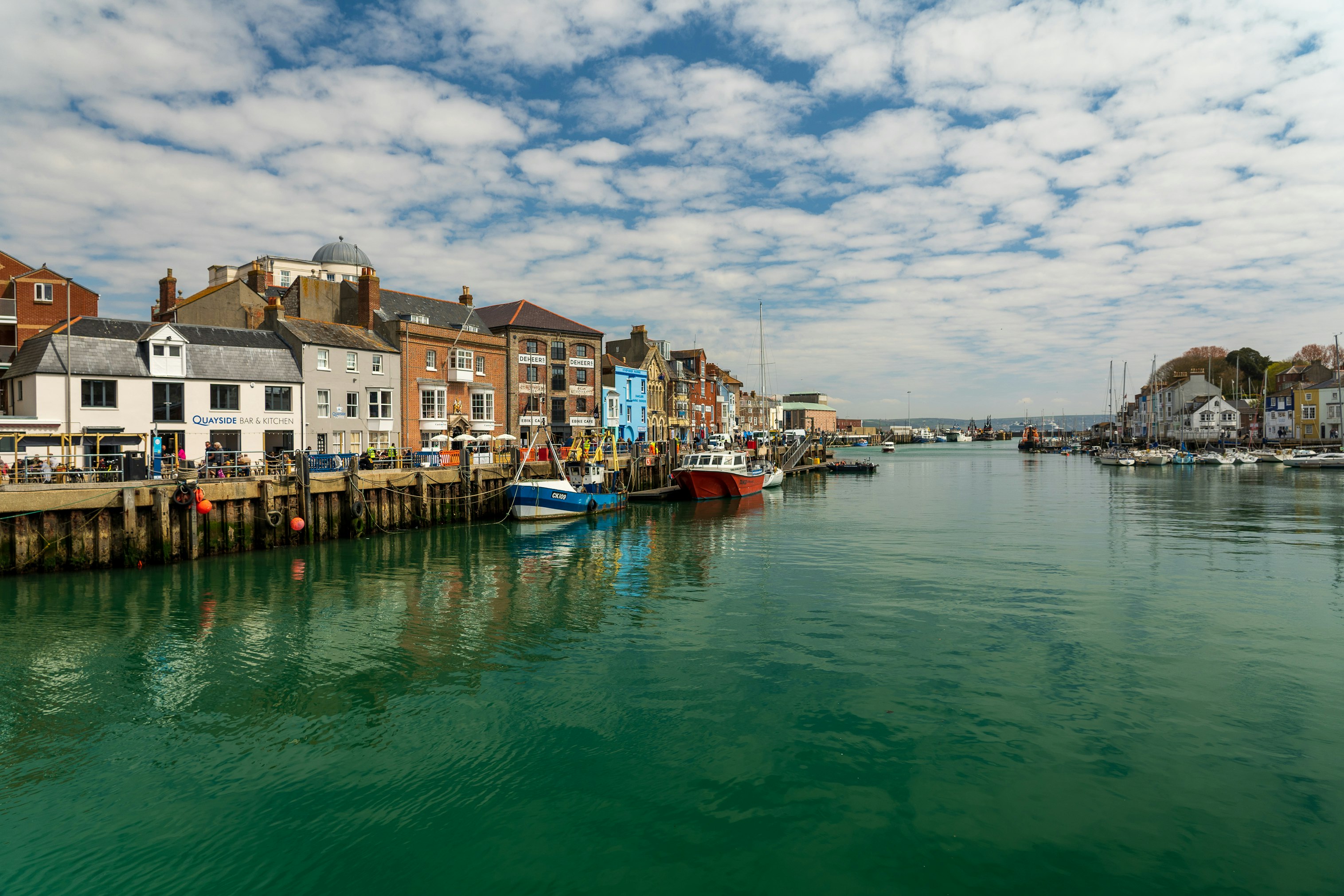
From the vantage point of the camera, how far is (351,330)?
4903 cm

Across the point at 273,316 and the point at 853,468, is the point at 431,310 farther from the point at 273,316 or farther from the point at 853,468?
the point at 853,468

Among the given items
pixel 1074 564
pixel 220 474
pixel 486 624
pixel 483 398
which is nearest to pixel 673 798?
pixel 486 624

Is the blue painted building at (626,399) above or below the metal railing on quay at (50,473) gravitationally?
above

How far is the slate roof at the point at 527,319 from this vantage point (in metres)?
62.2

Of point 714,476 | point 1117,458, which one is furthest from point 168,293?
point 1117,458

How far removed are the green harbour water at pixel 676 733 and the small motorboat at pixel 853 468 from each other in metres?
69.2

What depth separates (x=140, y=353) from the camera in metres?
38.2

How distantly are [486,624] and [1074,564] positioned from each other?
2155cm

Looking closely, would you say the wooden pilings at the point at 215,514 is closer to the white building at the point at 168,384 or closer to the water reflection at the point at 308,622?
the water reflection at the point at 308,622

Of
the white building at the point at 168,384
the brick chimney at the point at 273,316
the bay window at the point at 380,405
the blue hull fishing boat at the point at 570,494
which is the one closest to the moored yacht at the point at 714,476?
the blue hull fishing boat at the point at 570,494

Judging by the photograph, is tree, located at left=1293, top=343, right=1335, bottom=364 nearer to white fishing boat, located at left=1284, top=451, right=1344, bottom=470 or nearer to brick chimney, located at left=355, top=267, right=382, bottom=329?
white fishing boat, located at left=1284, top=451, right=1344, bottom=470

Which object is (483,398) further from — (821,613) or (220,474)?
(821,613)

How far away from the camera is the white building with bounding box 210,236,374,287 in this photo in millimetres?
77500

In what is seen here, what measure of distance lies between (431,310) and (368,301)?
611 cm
